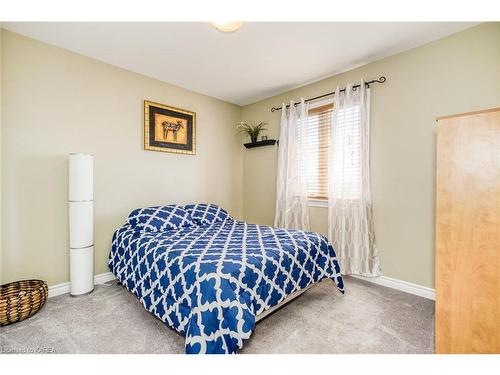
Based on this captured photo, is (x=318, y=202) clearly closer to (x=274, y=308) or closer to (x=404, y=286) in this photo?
(x=404, y=286)

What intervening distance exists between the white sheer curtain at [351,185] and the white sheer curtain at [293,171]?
40cm

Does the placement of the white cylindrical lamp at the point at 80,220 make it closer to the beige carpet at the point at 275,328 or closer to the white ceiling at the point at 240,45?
the beige carpet at the point at 275,328

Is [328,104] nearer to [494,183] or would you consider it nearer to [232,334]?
[494,183]

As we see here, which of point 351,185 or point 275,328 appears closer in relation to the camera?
point 275,328

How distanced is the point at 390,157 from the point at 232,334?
2.30 meters

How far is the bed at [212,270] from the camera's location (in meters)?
1.39

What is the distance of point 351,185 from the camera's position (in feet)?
8.93

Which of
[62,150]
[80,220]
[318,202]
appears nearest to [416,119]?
[318,202]

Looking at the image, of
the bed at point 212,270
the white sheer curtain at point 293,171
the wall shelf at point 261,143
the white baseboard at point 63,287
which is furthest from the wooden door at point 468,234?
the white baseboard at point 63,287

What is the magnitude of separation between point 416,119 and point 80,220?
347cm

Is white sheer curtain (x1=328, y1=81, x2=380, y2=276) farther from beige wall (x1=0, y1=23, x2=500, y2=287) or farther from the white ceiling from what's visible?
the white ceiling

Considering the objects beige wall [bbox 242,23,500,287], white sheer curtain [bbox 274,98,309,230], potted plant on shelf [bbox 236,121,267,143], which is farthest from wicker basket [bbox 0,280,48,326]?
beige wall [bbox 242,23,500,287]
